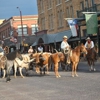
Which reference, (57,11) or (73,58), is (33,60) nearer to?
(73,58)

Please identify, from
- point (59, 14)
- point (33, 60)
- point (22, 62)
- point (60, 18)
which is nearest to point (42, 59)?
point (33, 60)

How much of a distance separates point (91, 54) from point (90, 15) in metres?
11.3

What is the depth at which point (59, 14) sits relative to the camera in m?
48.5

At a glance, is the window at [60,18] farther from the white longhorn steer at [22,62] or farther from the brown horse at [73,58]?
the brown horse at [73,58]

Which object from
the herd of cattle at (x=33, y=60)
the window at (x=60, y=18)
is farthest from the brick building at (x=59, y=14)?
the herd of cattle at (x=33, y=60)

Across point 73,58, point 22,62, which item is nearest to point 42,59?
point 22,62

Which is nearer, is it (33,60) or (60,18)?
(33,60)

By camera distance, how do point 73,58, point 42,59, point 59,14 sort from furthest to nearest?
point 59,14, point 42,59, point 73,58

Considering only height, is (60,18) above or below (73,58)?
above

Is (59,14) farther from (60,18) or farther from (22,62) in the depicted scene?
(22,62)

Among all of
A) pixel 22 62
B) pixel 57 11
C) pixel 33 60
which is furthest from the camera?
pixel 57 11

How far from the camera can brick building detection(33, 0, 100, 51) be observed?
134 feet

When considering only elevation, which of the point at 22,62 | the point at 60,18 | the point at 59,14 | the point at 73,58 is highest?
the point at 59,14

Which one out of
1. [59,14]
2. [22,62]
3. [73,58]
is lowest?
[22,62]
